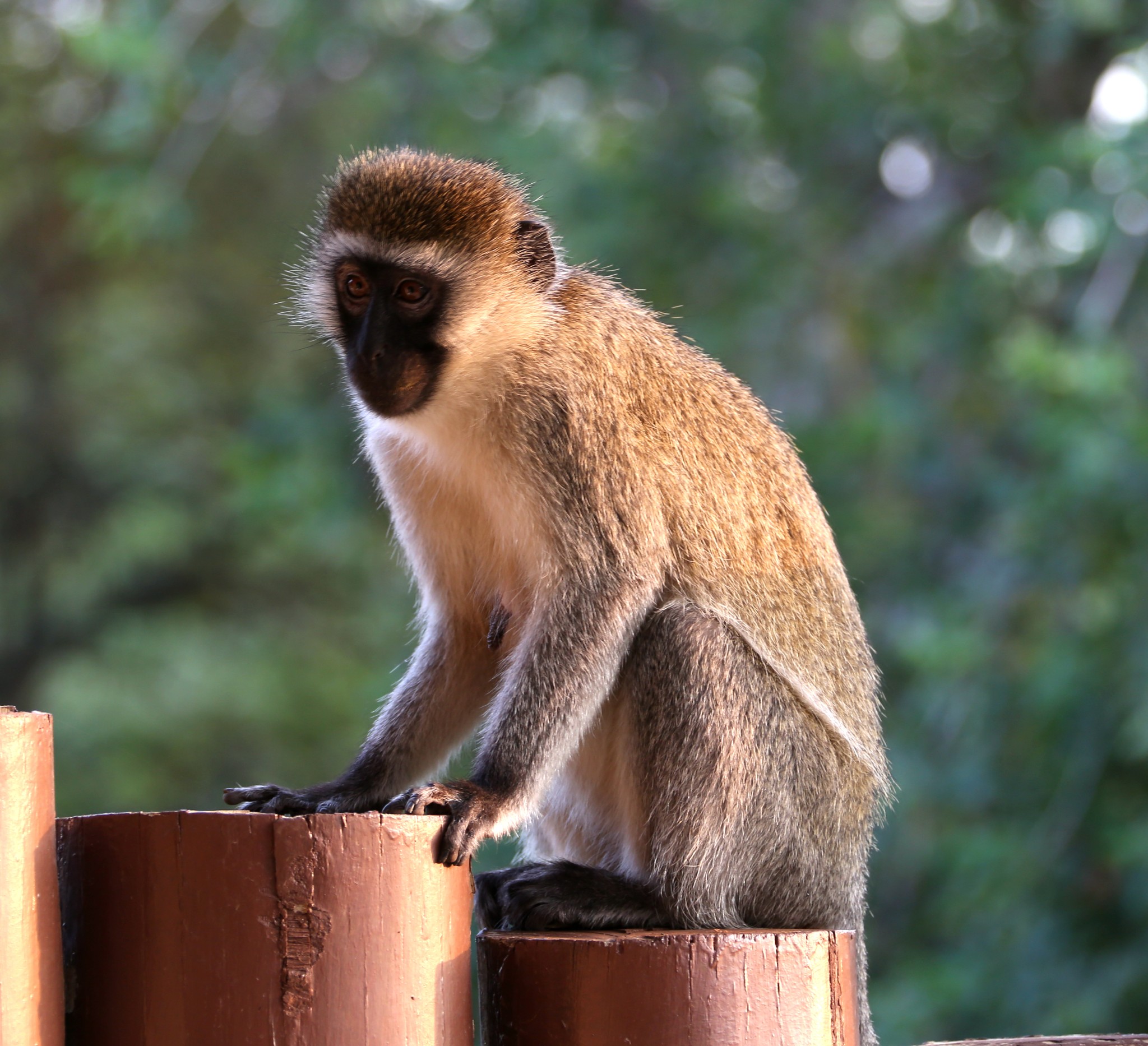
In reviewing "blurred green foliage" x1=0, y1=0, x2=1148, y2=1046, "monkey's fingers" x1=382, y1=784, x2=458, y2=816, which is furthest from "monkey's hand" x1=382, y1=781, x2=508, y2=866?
"blurred green foliage" x1=0, y1=0, x2=1148, y2=1046

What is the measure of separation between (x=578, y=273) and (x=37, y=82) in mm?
13319

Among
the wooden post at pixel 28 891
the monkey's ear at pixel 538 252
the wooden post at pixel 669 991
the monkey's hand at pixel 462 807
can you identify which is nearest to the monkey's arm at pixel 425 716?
the monkey's hand at pixel 462 807

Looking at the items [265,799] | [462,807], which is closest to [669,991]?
[462,807]

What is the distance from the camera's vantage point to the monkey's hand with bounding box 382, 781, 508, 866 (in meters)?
2.96

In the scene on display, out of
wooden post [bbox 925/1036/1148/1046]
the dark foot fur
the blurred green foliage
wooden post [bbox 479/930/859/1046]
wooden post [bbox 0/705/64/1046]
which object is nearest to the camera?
wooden post [bbox 0/705/64/1046]

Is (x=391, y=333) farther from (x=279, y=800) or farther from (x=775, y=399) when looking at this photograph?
(x=775, y=399)

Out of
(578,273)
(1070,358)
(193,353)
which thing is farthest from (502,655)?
(193,353)

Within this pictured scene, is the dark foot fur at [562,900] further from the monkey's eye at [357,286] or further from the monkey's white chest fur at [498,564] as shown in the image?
the monkey's eye at [357,286]

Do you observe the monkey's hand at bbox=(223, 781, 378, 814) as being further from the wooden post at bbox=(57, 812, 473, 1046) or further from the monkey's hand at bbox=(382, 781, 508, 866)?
the wooden post at bbox=(57, 812, 473, 1046)

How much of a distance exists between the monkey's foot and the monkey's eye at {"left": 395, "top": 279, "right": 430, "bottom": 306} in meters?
1.28

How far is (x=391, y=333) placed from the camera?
A: 3.85m

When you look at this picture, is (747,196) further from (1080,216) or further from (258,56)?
(258,56)

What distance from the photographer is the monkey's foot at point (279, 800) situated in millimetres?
3551

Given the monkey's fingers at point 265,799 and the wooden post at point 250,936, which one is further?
the monkey's fingers at point 265,799
